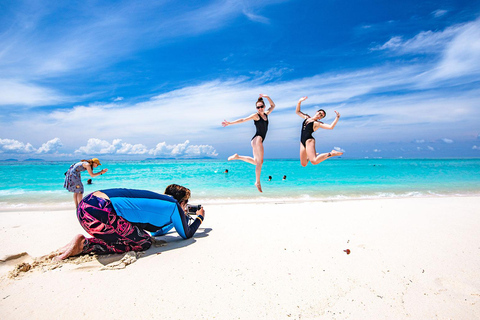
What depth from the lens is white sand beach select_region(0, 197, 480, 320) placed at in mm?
2891

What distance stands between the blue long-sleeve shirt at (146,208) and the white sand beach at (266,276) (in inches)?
21.3

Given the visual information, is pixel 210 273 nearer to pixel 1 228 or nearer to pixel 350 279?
pixel 350 279

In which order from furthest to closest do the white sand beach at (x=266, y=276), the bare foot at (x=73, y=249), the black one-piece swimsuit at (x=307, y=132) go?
the black one-piece swimsuit at (x=307, y=132)
the bare foot at (x=73, y=249)
the white sand beach at (x=266, y=276)

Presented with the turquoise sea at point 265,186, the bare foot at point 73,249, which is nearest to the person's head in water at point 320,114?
the bare foot at point 73,249

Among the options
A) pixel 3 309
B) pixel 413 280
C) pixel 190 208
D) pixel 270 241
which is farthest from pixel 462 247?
pixel 3 309

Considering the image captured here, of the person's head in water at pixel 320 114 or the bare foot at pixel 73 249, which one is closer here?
the bare foot at pixel 73 249

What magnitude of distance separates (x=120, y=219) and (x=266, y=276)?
246 cm

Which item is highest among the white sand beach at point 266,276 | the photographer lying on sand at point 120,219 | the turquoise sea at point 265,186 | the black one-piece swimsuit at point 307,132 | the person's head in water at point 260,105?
the person's head in water at point 260,105

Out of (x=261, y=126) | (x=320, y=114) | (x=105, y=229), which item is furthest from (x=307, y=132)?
(x=105, y=229)

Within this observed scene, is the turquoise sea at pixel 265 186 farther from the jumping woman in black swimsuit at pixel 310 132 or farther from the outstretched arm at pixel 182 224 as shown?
the jumping woman in black swimsuit at pixel 310 132

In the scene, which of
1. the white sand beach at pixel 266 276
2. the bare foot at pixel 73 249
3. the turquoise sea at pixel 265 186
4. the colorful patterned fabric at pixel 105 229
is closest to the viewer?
the white sand beach at pixel 266 276

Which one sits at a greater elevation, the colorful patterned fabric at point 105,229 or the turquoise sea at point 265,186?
the colorful patterned fabric at point 105,229

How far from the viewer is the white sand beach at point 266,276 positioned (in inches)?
114

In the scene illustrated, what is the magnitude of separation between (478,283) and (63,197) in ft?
53.9
